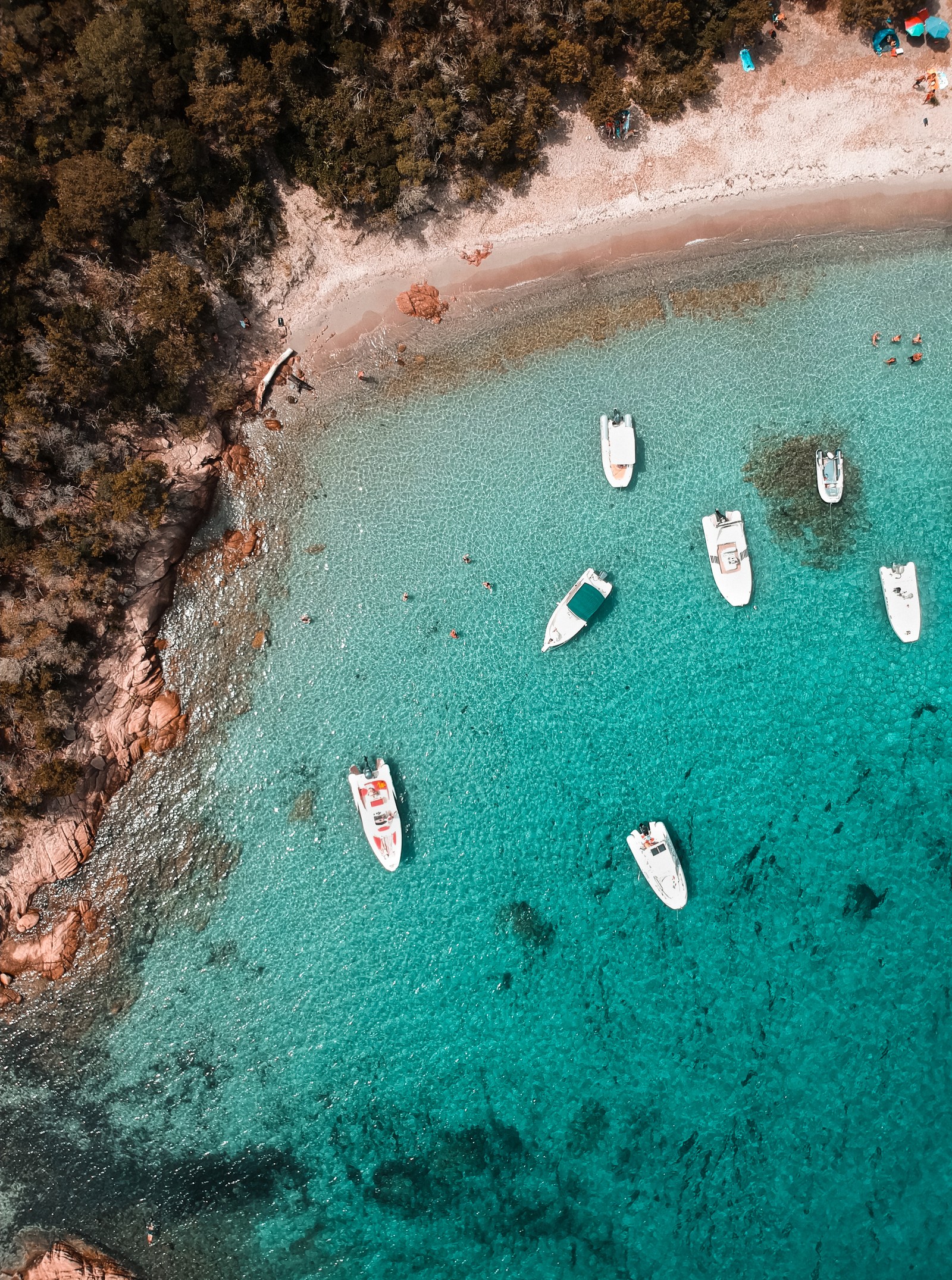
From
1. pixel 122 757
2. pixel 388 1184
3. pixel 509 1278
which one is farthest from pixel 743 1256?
pixel 122 757

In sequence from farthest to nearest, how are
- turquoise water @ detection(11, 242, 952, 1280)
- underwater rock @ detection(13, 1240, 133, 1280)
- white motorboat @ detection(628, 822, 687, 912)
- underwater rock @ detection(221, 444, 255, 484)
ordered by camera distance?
underwater rock @ detection(221, 444, 255, 484) → white motorboat @ detection(628, 822, 687, 912) → turquoise water @ detection(11, 242, 952, 1280) → underwater rock @ detection(13, 1240, 133, 1280)

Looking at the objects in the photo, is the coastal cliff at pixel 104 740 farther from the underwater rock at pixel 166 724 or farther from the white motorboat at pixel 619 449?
the white motorboat at pixel 619 449

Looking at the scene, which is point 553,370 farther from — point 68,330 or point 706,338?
point 68,330

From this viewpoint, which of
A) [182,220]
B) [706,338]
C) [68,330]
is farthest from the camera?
[706,338]

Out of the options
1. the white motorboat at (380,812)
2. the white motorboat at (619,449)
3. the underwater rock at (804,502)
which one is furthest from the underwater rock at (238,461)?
the underwater rock at (804,502)

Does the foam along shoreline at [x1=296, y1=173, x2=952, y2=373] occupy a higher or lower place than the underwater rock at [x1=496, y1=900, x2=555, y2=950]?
higher

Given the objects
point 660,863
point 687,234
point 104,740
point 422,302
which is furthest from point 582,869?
point 687,234

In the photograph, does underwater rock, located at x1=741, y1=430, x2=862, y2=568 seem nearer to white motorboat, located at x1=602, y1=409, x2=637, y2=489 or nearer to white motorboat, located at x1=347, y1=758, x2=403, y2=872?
white motorboat, located at x1=602, y1=409, x2=637, y2=489

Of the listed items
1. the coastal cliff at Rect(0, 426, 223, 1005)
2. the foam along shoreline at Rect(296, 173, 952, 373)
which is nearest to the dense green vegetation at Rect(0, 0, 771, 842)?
the coastal cliff at Rect(0, 426, 223, 1005)
